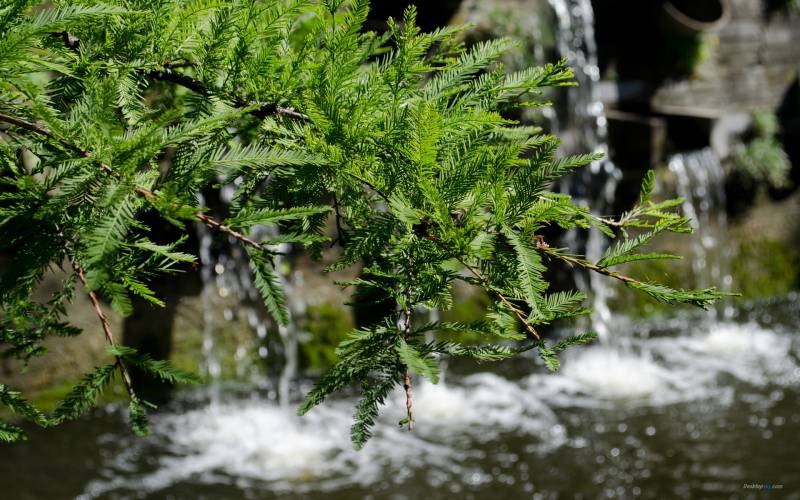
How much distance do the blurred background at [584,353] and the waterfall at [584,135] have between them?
0.08 feet

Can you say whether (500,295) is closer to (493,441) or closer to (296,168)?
(296,168)

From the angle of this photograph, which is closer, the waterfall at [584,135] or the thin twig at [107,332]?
the thin twig at [107,332]

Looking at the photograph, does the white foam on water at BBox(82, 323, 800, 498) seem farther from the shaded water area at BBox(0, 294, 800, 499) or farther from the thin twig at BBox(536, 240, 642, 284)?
the thin twig at BBox(536, 240, 642, 284)

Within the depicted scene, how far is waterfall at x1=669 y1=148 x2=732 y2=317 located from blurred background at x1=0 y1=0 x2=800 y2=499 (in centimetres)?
2

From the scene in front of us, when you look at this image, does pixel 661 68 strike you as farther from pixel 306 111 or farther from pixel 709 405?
pixel 306 111

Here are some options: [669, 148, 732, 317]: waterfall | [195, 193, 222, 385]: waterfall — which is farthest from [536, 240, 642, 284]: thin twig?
[669, 148, 732, 317]: waterfall

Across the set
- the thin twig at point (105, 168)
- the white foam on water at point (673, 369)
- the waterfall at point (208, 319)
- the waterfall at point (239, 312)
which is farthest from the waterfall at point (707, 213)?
the thin twig at point (105, 168)

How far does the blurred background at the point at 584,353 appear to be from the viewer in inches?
182

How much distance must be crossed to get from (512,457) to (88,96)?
4085mm

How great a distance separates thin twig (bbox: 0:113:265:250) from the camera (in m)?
1.18

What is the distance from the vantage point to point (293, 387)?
648 cm

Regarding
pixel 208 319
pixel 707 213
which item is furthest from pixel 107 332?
pixel 707 213

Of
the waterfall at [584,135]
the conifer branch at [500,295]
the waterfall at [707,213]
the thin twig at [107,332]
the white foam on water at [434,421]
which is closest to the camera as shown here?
the conifer branch at [500,295]

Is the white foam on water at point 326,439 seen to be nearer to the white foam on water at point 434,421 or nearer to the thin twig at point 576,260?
the white foam on water at point 434,421
